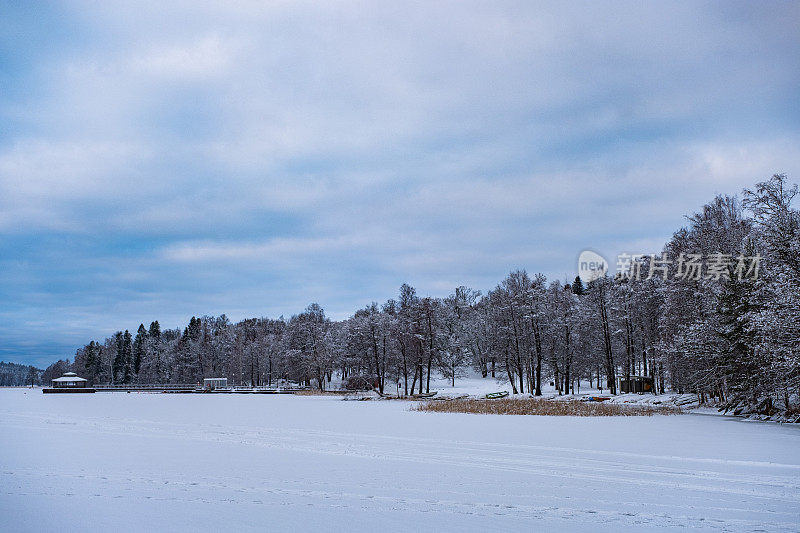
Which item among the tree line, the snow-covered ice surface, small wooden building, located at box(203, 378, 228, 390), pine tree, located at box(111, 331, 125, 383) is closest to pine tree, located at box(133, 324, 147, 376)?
the tree line

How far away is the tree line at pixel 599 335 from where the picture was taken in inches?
1155

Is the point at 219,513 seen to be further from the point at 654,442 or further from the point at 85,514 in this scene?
the point at 654,442

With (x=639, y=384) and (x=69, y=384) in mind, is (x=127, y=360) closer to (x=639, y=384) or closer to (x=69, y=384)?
(x=69, y=384)

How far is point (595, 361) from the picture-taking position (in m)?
67.8

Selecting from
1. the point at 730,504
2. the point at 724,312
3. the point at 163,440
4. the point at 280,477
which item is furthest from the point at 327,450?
the point at 724,312

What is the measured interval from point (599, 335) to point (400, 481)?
59.1 m

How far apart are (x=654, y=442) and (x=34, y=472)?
63.5 ft

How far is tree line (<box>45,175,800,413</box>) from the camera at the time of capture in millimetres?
29328

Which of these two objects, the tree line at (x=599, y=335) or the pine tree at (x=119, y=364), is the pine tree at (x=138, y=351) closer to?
the tree line at (x=599, y=335)

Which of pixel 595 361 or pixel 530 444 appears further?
pixel 595 361

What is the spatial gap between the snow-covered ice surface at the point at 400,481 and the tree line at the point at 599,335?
1000 centimetres

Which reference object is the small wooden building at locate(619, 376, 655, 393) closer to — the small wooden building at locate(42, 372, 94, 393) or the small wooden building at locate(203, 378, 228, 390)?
the small wooden building at locate(203, 378, 228, 390)

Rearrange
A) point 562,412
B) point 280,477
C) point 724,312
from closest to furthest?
point 280,477
point 724,312
point 562,412

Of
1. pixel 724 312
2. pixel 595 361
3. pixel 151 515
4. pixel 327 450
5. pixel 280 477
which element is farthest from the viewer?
pixel 595 361
